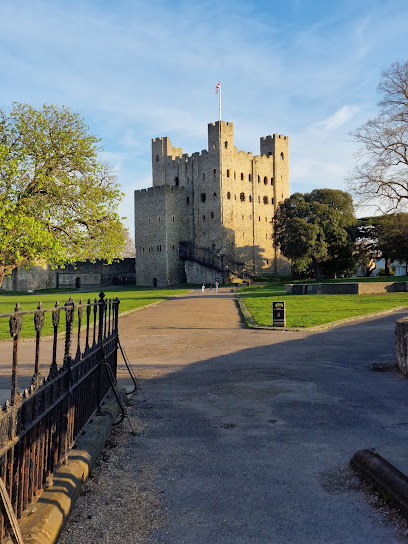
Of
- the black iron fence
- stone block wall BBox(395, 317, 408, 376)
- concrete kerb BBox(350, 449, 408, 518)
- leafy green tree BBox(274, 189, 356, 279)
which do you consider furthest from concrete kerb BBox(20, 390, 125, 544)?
leafy green tree BBox(274, 189, 356, 279)

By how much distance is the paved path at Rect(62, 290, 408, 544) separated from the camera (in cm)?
362

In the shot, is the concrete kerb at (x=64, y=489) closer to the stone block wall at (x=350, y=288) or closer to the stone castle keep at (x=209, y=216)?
the stone block wall at (x=350, y=288)

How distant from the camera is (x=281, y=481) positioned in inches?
173

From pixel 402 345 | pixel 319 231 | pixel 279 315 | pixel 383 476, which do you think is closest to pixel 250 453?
pixel 383 476

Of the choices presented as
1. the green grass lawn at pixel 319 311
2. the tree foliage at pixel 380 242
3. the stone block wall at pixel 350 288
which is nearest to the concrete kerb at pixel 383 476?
the green grass lawn at pixel 319 311

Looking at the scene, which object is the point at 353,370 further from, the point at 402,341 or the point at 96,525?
the point at 96,525

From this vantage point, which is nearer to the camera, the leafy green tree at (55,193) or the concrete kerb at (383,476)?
the concrete kerb at (383,476)

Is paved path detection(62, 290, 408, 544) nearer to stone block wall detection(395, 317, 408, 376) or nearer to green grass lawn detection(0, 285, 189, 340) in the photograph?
stone block wall detection(395, 317, 408, 376)

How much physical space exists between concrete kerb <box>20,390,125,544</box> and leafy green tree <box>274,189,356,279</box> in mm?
51997

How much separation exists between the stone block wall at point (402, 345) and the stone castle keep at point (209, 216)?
2374 inches

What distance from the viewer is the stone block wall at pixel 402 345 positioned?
29.4 ft

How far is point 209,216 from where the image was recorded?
74750 millimetres

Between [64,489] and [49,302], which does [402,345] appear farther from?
[49,302]

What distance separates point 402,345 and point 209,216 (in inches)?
2612
